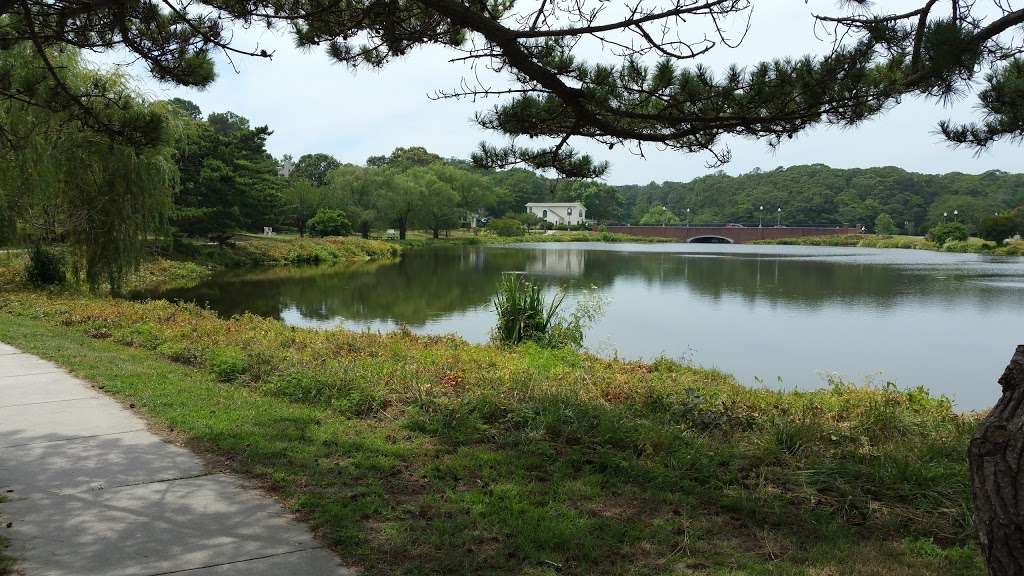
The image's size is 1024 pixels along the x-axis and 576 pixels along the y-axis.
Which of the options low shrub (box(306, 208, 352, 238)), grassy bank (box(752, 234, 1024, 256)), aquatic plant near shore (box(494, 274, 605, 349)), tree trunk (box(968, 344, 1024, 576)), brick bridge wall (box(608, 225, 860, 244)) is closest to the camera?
tree trunk (box(968, 344, 1024, 576))

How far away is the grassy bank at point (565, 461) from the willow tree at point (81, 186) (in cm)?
→ 759

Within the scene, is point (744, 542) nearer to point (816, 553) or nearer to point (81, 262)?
point (816, 553)

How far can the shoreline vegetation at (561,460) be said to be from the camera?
10.0 feet

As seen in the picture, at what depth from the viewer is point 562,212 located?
310ft

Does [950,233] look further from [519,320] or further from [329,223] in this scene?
[519,320]

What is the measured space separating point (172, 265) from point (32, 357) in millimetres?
19080

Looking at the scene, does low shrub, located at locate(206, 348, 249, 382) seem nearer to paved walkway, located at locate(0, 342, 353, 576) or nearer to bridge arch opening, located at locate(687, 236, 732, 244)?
paved walkway, located at locate(0, 342, 353, 576)

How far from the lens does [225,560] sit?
2.82 m

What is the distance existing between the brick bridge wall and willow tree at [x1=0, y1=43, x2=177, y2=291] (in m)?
66.5

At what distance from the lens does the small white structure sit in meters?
93.9

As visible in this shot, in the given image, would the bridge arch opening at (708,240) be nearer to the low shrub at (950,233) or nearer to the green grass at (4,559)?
the low shrub at (950,233)

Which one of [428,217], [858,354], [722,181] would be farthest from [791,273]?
[722,181]

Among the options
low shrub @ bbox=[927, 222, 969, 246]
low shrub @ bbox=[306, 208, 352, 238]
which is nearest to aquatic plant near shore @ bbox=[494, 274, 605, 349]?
low shrub @ bbox=[306, 208, 352, 238]

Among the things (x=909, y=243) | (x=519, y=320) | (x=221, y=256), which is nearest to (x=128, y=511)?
(x=519, y=320)
